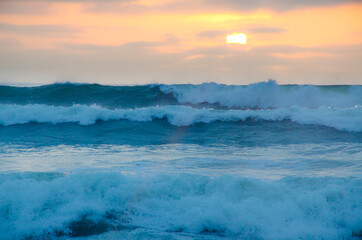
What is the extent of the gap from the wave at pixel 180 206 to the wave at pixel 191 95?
12.5 m

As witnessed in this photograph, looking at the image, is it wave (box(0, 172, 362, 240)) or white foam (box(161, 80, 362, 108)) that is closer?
wave (box(0, 172, 362, 240))

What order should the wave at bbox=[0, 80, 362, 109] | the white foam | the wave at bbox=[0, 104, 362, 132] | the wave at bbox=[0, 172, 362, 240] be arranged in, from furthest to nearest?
1. the wave at bbox=[0, 80, 362, 109]
2. the white foam
3. the wave at bbox=[0, 104, 362, 132]
4. the wave at bbox=[0, 172, 362, 240]

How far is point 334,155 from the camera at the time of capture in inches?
298

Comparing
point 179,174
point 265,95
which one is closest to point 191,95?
point 265,95

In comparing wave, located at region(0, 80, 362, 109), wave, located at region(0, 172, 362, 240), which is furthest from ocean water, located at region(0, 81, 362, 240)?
wave, located at region(0, 80, 362, 109)

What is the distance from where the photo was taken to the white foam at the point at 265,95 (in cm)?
1773

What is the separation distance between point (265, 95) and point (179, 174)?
531 inches

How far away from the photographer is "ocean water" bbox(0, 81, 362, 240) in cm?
418

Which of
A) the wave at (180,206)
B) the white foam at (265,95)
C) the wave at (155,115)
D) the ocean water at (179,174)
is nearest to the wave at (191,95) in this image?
the white foam at (265,95)

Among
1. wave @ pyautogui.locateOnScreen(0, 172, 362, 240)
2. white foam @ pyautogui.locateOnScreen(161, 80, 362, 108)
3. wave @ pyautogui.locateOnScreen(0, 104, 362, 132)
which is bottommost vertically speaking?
wave @ pyautogui.locateOnScreen(0, 172, 362, 240)

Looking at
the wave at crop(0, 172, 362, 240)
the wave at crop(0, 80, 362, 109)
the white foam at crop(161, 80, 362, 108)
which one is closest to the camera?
the wave at crop(0, 172, 362, 240)

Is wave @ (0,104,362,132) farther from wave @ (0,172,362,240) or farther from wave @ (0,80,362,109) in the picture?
wave @ (0,172,362,240)

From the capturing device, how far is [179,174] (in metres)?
5.25

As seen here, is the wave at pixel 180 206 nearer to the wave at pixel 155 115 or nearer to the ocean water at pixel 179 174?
the ocean water at pixel 179 174
